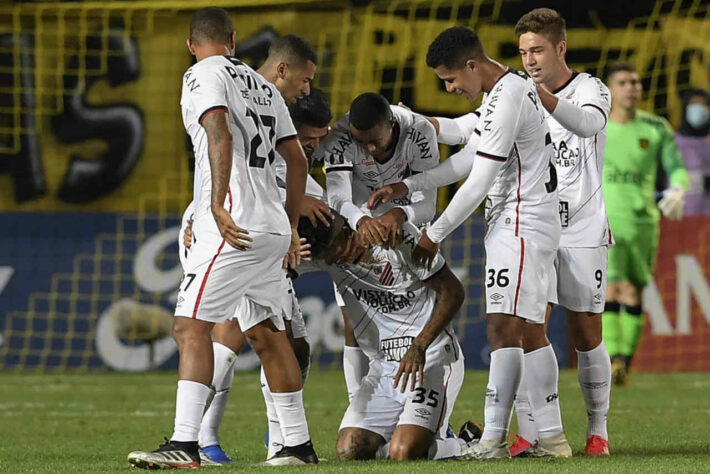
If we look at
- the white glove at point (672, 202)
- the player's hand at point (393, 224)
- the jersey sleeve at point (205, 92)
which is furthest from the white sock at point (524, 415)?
the white glove at point (672, 202)

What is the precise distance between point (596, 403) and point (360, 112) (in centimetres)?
176

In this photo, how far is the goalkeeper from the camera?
1073 centimetres

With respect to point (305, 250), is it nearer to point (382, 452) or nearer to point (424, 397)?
point (424, 397)

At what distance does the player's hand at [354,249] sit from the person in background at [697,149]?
7.35m

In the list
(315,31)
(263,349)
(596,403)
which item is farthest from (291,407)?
(315,31)

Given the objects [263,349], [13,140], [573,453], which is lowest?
[573,453]

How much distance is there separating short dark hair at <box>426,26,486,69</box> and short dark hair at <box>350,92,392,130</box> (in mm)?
297

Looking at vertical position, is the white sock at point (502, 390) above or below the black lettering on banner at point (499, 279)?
below

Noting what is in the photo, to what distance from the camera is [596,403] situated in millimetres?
6184

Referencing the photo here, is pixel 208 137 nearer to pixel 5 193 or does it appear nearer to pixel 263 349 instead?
pixel 263 349

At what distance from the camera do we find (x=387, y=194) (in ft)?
19.6

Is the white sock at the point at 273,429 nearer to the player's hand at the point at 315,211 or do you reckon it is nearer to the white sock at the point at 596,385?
the player's hand at the point at 315,211

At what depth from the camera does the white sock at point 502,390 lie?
18.6 ft

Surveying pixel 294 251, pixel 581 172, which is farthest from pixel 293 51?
pixel 581 172
